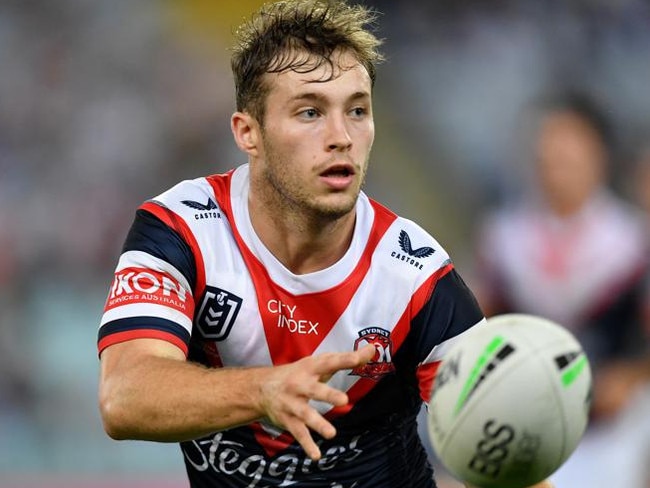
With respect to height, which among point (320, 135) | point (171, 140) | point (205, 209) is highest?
point (171, 140)

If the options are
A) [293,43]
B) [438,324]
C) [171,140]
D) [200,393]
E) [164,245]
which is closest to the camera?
[200,393]

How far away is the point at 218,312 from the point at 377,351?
25.0 inches

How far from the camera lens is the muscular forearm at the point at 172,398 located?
12.1 ft

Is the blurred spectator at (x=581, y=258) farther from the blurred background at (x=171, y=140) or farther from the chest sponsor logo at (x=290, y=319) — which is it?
the chest sponsor logo at (x=290, y=319)

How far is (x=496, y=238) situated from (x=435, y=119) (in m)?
1.18

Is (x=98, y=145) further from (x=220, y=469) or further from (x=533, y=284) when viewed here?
(x=220, y=469)

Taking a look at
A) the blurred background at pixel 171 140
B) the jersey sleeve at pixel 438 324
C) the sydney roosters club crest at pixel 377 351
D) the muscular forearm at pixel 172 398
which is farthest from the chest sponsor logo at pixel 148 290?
the blurred background at pixel 171 140

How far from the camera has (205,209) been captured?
473 centimetres

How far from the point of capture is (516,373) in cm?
365

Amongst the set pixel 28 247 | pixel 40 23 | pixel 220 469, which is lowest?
pixel 220 469

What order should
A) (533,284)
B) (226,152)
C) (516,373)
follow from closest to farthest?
(516,373) → (533,284) → (226,152)

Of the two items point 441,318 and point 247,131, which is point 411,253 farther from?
point 247,131

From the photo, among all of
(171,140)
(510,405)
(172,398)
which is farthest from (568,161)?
(172,398)

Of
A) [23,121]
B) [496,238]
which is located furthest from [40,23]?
[496,238]
